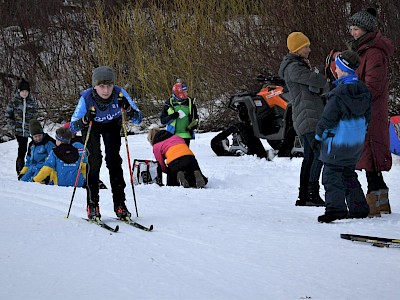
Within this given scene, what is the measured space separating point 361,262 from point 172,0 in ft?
48.2

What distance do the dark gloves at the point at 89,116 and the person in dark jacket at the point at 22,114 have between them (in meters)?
6.27

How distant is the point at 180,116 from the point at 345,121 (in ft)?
15.4

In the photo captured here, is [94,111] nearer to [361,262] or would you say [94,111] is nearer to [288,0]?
[361,262]

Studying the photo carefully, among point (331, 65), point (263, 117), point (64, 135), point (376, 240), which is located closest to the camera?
point (376, 240)

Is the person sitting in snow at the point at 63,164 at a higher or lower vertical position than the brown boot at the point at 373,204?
higher

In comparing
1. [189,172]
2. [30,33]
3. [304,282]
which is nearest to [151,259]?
[304,282]

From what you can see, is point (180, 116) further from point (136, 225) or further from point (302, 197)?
point (136, 225)

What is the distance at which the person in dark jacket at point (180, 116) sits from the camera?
34.1 feet

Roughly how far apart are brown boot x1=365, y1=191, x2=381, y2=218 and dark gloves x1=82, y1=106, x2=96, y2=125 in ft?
8.96

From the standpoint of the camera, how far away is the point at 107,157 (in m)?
6.56

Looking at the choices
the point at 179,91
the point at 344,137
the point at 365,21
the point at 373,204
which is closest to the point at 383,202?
the point at 373,204

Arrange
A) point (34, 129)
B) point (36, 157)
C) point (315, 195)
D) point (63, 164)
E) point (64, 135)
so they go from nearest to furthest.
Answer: point (315, 195)
point (63, 164)
point (64, 135)
point (36, 157)
point (34, 129)

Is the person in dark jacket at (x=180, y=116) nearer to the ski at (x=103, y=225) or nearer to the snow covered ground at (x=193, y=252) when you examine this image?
the snow covered ground at (x=193, y=252)

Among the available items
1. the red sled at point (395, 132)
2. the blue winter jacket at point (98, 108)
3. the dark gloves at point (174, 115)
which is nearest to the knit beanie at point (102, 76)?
the blue winter jacket at point (98, 108)
